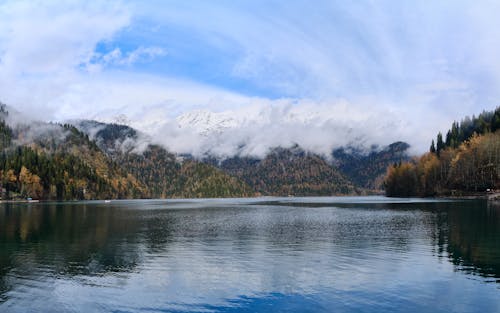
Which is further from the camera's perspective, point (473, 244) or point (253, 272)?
point (473, 244)

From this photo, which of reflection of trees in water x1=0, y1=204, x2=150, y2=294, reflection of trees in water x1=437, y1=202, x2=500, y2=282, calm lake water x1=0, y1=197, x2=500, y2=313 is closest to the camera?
calm lake water x1=0, y1=197, x2=500, y2=313

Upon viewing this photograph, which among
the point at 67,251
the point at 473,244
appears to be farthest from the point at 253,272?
the point at 473,244

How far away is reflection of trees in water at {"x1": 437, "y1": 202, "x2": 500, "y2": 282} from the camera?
51034mm

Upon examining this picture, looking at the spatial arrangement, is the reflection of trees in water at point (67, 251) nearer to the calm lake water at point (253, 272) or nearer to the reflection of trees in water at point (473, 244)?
the calm lake water at point (253, 272)

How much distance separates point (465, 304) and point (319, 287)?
1226 centimetres

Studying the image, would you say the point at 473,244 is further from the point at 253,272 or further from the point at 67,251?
the point at 67,251

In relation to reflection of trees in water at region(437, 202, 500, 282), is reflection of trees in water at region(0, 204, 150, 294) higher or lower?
lower

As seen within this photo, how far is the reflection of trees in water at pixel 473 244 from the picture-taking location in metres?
51.0

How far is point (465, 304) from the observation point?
120 ft

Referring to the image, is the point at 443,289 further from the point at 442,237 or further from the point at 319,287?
the point at 442,237

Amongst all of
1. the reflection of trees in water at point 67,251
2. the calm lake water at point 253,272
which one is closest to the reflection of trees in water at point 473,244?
the calm lake water at point 253,272

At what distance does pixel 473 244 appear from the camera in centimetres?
6900

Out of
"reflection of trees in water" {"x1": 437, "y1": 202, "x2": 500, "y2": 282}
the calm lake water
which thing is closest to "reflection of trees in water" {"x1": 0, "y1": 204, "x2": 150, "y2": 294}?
the calm lake water

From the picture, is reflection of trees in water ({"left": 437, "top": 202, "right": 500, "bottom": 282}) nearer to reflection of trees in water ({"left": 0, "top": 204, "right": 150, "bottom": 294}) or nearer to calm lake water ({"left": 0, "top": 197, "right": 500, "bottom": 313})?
calm lake water ({"left": 0, "top": 197, "right": 500, "bottom": 313})
